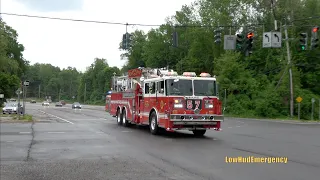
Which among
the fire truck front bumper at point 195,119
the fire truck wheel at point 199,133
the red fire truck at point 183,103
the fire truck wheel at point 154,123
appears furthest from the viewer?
the fire truck wheel at point 199,133

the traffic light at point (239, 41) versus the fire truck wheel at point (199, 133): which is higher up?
the traffic light at point (239, 41)

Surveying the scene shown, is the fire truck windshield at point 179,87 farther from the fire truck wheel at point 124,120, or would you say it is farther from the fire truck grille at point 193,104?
the fire truck wheel at point 124,120

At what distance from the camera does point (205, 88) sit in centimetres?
1761

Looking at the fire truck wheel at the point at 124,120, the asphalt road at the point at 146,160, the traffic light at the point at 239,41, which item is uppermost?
the traffic light at the point at 239,41

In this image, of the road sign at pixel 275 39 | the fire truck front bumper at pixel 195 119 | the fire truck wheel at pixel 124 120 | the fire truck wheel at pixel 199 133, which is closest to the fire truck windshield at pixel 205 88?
the fire truck front bumper at pixel 195 119

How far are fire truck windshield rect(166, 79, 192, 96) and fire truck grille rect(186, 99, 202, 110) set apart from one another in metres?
0.36

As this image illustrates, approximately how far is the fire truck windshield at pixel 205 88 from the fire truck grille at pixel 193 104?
0.35 metres

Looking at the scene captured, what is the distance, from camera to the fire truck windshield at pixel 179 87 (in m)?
17.2

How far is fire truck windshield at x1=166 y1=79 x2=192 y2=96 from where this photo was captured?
17.2 meters

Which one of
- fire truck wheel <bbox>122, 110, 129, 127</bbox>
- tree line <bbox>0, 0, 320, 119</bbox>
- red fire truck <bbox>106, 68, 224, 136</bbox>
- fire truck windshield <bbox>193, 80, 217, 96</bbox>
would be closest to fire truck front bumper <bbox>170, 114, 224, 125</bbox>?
red fire truck <bbox>106, 68, 224, 136</bbox>

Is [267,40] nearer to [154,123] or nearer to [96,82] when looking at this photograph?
[154,123]

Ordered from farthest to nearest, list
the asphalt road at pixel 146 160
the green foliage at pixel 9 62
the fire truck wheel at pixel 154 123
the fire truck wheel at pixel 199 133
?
1. the green foliage at pixel 9 62
2. the fire truck wheel at pixel 199 133
3. the fire truck wheel at pixel 154 123
4. the asphalt road at pixel 146 160

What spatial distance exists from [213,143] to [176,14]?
6972cm

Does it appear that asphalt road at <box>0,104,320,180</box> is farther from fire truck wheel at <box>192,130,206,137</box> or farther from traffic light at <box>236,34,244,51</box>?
traffic light at <box>236,34,244,51</box>
